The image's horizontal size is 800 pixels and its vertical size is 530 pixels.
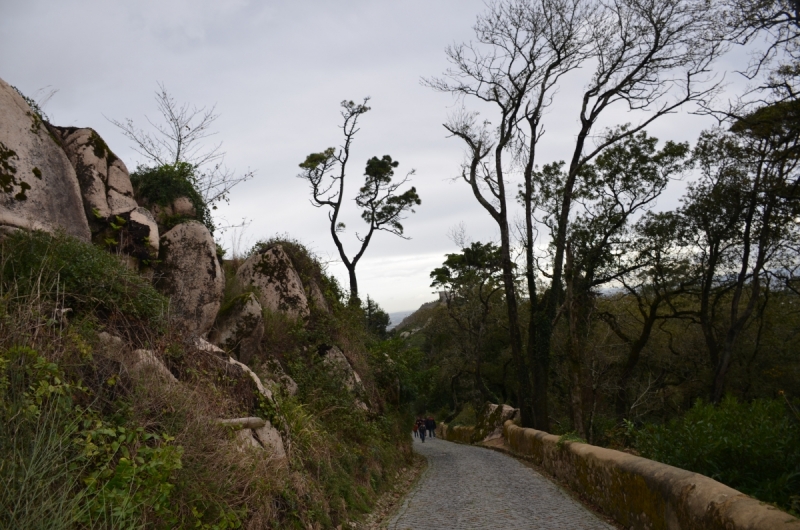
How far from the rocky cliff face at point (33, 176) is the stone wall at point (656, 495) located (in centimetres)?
846

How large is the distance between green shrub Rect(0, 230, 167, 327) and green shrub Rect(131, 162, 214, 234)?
5091 millimetres

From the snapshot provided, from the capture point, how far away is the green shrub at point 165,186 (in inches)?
538

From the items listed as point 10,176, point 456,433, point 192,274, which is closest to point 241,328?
point 192,274

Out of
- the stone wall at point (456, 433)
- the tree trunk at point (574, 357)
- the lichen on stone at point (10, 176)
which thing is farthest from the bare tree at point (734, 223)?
the lichen on stone at point (10, 176)

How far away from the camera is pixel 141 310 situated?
26.3ft

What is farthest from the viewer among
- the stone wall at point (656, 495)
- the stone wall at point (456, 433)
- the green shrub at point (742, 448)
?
the stone wall at point (456, 433)

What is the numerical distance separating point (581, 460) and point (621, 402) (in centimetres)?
1996

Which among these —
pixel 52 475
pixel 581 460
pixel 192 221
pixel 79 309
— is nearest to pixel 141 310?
pixel 79 309

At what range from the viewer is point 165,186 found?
13.9 metres

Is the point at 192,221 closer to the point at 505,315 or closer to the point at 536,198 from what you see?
the point at 536,198

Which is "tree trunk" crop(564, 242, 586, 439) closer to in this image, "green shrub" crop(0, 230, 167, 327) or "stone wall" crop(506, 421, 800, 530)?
"stone wall" crop(506, 421, 800, 530)

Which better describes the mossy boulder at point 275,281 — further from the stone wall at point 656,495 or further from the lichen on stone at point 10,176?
the stone wall at point 656,495

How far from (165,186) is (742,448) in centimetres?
1169

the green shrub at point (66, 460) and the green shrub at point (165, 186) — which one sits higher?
the green shrub at point (165, 186)
